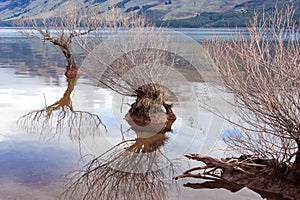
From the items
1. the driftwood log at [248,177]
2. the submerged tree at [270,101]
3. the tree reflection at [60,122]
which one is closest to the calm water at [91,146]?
the tree reflection at [60,122]

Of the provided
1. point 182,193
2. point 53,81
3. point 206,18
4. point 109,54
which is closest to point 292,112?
point 182,193

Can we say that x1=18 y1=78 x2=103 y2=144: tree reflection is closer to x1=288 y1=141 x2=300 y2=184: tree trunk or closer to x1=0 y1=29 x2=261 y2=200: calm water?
x1=0 y1=29 x2=261 y2=200: calm water

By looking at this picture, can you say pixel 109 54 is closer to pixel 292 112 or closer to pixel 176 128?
pixel 176 128

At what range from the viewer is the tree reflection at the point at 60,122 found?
1373 centimetres

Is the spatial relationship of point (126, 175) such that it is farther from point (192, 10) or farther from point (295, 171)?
point (192, 10)

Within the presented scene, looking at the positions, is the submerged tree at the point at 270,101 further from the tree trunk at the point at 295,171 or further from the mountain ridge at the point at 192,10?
the mountain ridge at the point at 192,10

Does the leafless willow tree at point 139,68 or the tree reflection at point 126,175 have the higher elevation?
the leafless willow tree at point 139,68

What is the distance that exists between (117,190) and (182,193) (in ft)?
4.61

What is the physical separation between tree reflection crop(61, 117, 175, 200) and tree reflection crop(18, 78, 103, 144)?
A: 187cm

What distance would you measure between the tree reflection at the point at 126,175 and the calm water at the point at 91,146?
2 cm

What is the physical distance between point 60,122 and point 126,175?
18.6 feet

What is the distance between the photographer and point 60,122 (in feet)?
49.3

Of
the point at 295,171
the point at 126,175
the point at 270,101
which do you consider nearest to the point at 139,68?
the point at 126,175

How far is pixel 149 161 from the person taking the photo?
36.8ft
